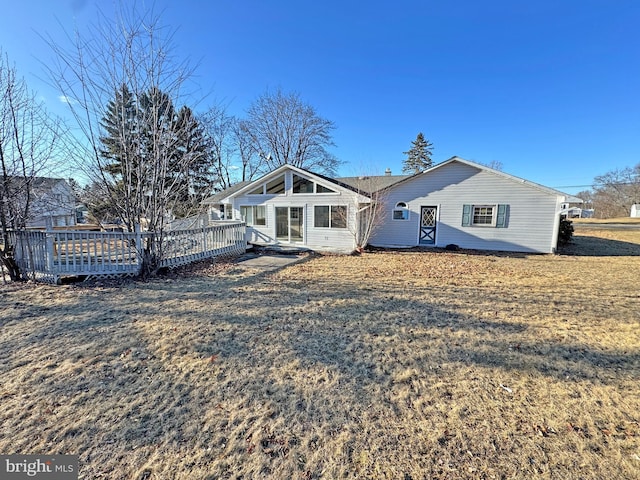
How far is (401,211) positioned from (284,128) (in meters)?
17.8

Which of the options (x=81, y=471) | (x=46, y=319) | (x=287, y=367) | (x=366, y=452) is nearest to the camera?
(x=81, y=471)

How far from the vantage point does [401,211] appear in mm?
13508

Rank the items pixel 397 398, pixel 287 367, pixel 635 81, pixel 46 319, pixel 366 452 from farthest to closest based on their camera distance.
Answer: pixel 635 81
pixel 46 319
pixel 287 367
pixel 397 398
pixel 366 452

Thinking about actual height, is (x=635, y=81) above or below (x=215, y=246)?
above

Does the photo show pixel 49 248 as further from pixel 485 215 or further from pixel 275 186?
pixel 485 215

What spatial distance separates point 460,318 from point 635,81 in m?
17.3

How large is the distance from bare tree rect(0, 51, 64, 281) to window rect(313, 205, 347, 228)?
335 inches

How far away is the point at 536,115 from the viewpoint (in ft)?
59.3

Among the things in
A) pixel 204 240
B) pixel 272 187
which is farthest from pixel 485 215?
pixel 204 240

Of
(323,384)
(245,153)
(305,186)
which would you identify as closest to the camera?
(323,384)

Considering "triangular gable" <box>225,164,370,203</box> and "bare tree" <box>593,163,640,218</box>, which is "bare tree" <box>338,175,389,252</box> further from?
"bare tree" <box>593,163,640,218</box>

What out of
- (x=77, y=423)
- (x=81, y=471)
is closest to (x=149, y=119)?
(x=77, y=423)

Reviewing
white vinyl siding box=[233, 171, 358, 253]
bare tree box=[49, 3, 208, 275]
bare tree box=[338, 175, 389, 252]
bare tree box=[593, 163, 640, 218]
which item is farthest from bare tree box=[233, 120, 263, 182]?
bare tree box=[593, 163, 640, 218]

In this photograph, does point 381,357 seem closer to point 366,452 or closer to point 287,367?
point 287,367
